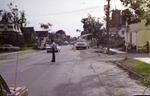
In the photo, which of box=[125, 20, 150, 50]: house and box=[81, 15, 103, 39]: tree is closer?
box=[125, 20, 150, 50]: house

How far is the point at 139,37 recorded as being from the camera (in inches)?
2392

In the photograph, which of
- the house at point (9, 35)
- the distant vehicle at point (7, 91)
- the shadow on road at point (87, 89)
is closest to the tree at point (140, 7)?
the shadow on road at point (87, 89)

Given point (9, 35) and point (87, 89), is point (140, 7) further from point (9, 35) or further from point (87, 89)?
point (9, 35)

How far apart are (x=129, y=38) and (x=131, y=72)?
46259 mm

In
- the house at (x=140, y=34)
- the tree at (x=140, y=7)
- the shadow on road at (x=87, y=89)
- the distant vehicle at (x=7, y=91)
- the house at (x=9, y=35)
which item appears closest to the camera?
the distant vehicle at (x=7, y=91)

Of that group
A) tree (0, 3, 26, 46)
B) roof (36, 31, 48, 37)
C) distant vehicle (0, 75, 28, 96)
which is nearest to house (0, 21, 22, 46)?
tree (0, 3, 26, 46)

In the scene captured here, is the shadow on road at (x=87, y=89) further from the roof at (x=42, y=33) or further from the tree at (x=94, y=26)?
the roof at (x=42, y=33)

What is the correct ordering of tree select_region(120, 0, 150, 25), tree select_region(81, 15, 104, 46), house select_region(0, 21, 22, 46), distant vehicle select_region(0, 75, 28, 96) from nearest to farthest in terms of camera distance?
distant vehicle select_region(0, 75, 28, 96) < tree select_region(120, 0, 150, 25) < house select_region(0, 21, 22, 46) < tree select_region(81, 15, 104, 46)

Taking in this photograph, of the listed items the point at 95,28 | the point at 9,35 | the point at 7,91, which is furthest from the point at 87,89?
the point at 95,28

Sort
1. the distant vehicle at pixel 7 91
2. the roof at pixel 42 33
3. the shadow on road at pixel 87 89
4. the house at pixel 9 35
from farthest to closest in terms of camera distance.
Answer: the roof at pixel 42 33 → the house at pixel 9 35 → the shadow on road at pixel 87 89 → the distant vehicle at pixel 7 91

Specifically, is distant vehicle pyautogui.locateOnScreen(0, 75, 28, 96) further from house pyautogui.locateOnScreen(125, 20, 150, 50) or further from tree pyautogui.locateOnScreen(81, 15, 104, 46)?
tree pyautogui.locateOnScreen(81, 15, 104, 46)

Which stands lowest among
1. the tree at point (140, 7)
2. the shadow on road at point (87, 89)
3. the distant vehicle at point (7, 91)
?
the shadow on road at point (87, 89)

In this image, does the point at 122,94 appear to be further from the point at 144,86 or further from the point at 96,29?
the point at 96,29

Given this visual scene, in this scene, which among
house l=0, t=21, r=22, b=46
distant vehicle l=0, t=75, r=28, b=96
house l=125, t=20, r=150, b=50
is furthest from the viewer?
house l=0, t=21, r=22, b=46
